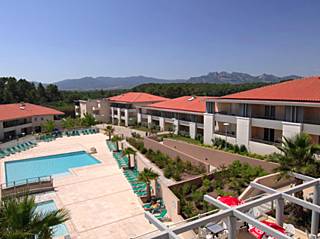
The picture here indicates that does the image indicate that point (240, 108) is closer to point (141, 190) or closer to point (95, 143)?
point (141, 190)

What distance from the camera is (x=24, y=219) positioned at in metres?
7.90

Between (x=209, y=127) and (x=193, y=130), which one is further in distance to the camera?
(x=193, y=130)

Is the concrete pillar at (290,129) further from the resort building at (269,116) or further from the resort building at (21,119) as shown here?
the resort building at (21,119)

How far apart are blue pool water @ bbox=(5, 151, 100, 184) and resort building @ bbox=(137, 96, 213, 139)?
14365mm

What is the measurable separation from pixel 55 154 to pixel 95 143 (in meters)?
8.47

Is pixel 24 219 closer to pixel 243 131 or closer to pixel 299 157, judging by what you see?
pixel 299 157

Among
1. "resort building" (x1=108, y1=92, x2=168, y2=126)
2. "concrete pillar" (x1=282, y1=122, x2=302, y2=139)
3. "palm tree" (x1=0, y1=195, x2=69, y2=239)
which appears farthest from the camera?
"resort building" (x1=108, y1=92, x2=168, y2=126)

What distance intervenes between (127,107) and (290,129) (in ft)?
142

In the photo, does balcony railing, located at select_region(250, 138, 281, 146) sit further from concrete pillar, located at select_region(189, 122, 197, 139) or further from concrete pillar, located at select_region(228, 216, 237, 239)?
concrete pillar, located at select_region(228, 216, 237, 239)

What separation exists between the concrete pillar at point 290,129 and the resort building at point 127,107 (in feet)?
126

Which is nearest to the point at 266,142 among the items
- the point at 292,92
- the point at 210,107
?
the point at 292,92

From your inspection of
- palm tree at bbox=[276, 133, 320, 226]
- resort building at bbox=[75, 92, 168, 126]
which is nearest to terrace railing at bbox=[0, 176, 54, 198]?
palm tree at bbox=[276, 133, 320, 226]

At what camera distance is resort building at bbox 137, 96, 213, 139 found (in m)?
38.0

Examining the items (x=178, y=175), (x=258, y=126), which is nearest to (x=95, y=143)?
(x=178, y=175)
